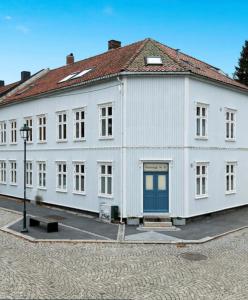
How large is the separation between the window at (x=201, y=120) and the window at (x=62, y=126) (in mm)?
8571

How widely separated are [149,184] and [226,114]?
7.46 metres

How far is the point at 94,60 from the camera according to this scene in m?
26.6

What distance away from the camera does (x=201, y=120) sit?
2047 centimetres

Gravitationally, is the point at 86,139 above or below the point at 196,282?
above

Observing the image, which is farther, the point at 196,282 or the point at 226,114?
the point at 226,114

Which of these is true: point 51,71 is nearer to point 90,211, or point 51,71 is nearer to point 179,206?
point 90,211

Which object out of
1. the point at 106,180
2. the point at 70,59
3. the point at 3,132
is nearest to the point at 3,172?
the point at 3,132

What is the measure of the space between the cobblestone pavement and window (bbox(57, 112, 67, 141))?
1010cm

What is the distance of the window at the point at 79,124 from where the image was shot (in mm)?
22141

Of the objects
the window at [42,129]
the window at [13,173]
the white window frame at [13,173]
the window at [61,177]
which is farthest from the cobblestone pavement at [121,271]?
the window at [13,173]

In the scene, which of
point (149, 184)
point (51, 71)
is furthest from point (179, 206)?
point (51, 71)

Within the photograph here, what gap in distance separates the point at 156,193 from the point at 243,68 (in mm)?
35038

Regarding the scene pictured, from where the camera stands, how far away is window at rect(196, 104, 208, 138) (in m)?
20.3

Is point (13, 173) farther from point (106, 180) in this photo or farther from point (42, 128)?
point (106, 180)
